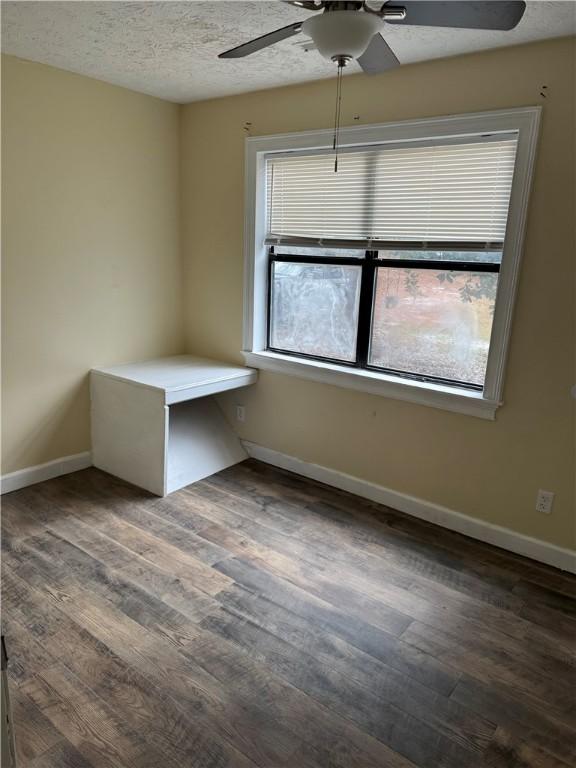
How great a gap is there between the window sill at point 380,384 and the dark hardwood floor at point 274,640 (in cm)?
73

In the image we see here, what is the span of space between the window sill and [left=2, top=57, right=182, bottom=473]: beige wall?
0.99 meters

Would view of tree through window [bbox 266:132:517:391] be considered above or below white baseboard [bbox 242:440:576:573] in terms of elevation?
above

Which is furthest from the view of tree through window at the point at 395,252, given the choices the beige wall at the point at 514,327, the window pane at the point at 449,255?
the beige wall at the point at 514,327

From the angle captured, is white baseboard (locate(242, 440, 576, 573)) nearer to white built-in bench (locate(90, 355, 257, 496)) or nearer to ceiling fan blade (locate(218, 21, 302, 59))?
white built-in bench (locate(90, 355, 257, 496))

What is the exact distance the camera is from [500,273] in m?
2.54

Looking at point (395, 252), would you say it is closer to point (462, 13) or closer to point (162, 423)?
point (462, 13)

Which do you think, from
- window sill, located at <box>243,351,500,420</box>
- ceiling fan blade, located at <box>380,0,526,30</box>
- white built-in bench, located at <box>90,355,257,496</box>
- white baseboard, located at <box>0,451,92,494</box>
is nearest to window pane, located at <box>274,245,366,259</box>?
window sill, located at <box>243,351,500,420</box>

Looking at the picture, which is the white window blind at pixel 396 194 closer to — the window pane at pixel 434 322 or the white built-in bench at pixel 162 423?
the window pane at pixel 434 322

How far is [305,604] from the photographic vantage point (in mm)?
2279

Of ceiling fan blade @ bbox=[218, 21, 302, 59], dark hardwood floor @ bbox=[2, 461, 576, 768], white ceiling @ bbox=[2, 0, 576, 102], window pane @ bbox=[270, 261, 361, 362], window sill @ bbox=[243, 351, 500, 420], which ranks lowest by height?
dark hardwood floor @ bbox=[2, 461, 576, 768]

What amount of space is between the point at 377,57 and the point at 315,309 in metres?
1.74

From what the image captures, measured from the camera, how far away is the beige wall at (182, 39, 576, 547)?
2.37 metres

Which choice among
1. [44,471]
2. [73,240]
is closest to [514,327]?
[73,240]

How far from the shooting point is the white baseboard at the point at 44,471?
316 centimetres
